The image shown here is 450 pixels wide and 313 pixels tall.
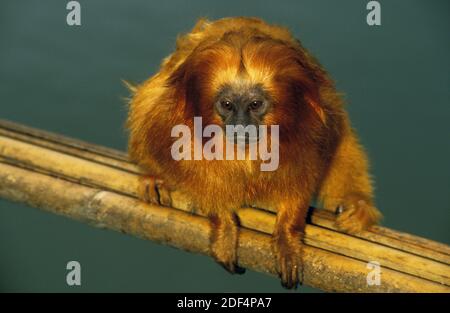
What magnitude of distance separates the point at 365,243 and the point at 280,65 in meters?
0.86

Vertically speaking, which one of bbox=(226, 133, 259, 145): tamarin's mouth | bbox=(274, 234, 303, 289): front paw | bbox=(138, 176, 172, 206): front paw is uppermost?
bbox=(226, 133, 259, 145): tamarin's mouth

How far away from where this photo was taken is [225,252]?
9.87 ft

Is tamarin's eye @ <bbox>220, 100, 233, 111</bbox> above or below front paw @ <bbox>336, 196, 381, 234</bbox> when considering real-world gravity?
above

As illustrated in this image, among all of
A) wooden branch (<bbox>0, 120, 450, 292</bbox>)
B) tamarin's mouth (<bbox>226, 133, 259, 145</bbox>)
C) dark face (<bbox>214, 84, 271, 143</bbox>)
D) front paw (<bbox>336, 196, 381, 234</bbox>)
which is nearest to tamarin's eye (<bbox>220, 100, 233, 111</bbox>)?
dark face (<bbox>214, 84, 271, 143</bbox>)

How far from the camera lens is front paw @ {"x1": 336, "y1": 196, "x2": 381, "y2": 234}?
3.08 metres

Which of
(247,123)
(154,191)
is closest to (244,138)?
(247,123)

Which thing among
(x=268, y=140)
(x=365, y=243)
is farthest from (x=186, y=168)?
(x=365, y=243)

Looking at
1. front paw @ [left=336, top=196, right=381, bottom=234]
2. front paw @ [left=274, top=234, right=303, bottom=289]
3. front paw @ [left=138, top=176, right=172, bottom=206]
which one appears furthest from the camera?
front paw @ [left=138, top=176, right=172, bottom=206]

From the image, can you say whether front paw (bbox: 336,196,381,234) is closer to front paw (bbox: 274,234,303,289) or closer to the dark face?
front paw (bbox: 274,234,303,289)

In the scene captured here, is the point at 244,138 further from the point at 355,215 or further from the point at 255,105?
the point at 355,215

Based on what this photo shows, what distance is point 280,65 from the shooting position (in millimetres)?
2832

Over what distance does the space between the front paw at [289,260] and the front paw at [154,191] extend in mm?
593

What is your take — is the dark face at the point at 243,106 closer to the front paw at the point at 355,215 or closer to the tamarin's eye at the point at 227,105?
the tamarin's eye at the point at 227,105

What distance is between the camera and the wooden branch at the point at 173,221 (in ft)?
9.09
